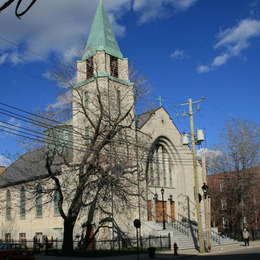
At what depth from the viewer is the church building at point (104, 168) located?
2410cm

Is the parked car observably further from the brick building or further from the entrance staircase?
the brick building

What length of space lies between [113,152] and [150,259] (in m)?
8.28

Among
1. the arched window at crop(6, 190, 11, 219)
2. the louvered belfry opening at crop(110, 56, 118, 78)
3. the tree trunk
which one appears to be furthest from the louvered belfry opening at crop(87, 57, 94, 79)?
the arched window at crop(6, 190, 11, 219)

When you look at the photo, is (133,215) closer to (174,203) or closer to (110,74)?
(174,203)

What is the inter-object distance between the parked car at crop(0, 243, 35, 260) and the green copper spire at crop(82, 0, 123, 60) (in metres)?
18.9

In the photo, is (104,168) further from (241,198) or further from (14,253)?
(241,198)

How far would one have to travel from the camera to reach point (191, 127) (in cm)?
2678

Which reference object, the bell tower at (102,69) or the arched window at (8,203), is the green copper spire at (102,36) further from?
the arched window at (8,203)

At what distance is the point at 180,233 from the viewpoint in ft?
105

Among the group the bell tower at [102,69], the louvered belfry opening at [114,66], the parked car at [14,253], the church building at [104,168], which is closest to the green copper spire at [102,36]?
the bell tower at [102,69]

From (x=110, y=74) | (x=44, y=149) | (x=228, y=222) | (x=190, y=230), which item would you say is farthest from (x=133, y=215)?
(x=228, y=222)

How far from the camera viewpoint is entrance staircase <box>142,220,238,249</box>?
1155 inches

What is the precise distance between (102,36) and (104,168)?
15.1m

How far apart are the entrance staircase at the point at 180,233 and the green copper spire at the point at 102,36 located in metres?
16.6
